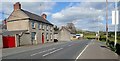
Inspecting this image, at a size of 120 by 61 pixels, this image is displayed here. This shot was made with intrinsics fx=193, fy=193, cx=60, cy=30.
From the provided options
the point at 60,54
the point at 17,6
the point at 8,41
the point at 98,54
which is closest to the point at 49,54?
the point at 60,54

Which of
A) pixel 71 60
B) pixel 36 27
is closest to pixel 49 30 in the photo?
pixel 36 27

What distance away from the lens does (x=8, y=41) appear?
106 feet

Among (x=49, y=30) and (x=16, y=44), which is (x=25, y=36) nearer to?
(x=16, y=44)

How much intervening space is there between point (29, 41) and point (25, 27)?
3.61m

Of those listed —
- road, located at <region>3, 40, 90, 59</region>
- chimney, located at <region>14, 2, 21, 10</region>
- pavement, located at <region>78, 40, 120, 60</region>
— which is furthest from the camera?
chimney, located at <region>14, 2, 21, 10</region>

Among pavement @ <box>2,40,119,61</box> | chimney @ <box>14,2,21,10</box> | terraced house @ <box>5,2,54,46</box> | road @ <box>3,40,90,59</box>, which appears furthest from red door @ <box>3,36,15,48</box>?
chimney @ <box>14,2,21,10</box>

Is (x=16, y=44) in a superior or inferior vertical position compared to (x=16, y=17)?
inferior

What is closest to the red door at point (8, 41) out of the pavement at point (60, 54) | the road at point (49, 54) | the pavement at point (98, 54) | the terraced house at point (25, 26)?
the terraced house at point (25, 26)

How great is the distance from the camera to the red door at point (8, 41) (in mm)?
31656

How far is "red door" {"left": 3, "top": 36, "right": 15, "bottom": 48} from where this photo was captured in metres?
31.7

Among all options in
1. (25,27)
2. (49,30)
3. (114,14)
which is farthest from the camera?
(49,30)

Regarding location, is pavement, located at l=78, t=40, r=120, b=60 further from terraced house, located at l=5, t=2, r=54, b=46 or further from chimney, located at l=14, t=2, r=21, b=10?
chimney, located at l=14, t=2, r=21, b=10

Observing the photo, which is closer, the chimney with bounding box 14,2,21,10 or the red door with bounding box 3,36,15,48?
the red door with bounding box 3,36,15,48

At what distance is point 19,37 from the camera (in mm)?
35188
